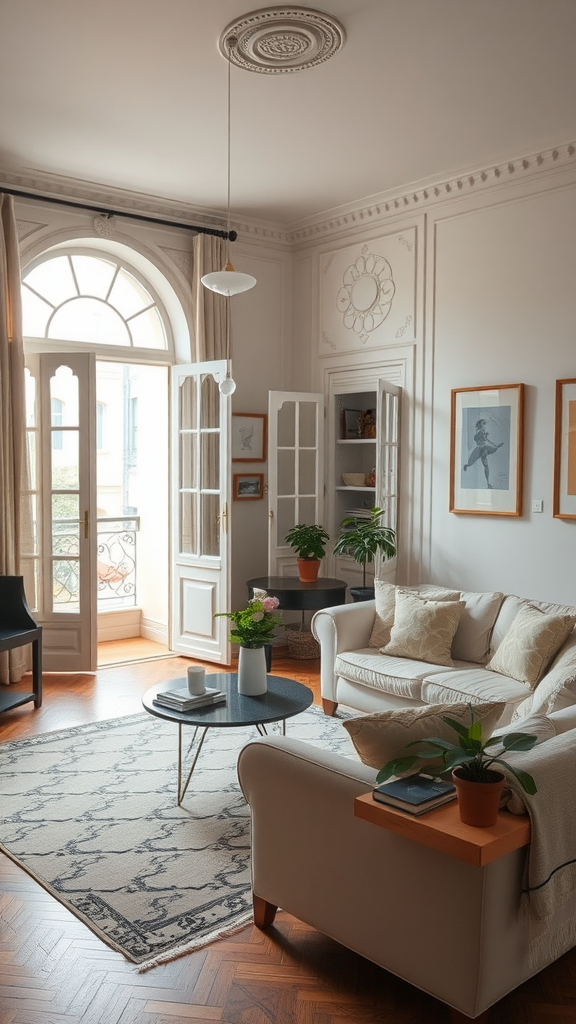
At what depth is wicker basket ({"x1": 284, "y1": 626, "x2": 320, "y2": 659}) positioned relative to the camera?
21.5 ft

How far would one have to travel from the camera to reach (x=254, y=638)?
3871 mm

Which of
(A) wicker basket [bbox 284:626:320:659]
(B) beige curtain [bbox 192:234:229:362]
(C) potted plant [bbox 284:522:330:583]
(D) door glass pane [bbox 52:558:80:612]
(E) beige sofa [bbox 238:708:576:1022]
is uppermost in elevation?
(B) beige curtain [bbox 192:234:229:362]

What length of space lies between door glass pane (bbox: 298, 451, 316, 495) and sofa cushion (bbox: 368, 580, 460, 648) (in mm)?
1813

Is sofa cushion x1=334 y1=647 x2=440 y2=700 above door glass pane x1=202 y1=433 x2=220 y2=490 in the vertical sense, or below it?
below

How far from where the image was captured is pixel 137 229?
6.24 meters

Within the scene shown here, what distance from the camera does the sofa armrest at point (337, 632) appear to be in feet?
16.1

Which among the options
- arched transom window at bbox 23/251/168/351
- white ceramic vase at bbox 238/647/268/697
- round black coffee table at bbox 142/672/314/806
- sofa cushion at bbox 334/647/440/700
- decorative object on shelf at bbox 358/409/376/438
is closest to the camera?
round black coffee table at bbox 142/672/314/806

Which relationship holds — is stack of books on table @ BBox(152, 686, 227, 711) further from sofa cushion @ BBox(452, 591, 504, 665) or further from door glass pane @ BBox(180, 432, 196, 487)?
door glass pane @ BBox(180, 432, 196, 487)

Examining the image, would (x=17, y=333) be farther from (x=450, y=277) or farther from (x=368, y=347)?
(x=450, y=277)

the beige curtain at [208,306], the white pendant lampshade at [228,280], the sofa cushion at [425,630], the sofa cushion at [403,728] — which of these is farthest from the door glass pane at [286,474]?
the sofa cushion at [403,728]

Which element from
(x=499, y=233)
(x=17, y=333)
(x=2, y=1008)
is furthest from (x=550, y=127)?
(x=2, y=1008)

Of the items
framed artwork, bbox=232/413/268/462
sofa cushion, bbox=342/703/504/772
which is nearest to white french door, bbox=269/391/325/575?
framed artwork, bbox=232/413/268/462

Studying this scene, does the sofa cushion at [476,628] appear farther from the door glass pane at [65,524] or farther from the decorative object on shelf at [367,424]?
the door glass pane at [65,524]

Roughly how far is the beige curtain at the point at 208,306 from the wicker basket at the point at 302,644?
232 centimetres
